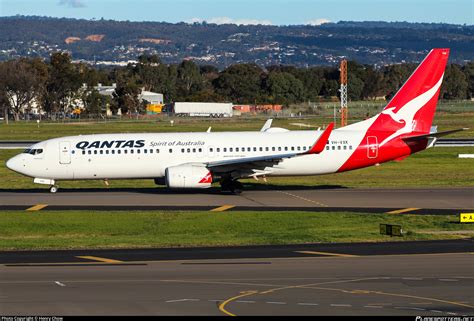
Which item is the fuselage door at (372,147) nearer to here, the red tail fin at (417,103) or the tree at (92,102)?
the red tail fin at (417,103)

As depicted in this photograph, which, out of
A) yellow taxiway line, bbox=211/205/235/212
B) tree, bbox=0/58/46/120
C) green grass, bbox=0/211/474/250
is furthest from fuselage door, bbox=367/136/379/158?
tree, bbox=0/58/46/120

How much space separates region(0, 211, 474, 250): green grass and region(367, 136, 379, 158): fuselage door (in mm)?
8647

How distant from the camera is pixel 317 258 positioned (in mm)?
31172

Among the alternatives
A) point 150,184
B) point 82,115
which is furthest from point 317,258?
point 82,115

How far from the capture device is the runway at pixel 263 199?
4394 cm

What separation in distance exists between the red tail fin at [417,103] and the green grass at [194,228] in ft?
32.5

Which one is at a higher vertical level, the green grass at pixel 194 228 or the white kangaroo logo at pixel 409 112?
the white kangaroo logo at pixel 409 112

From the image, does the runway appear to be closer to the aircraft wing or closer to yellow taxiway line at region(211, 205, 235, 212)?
yellow taxiway line at region(211, 205, 235, 212)

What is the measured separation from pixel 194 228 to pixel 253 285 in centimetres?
1268

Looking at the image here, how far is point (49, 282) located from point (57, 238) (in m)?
10.1

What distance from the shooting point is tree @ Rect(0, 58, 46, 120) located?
175 metres

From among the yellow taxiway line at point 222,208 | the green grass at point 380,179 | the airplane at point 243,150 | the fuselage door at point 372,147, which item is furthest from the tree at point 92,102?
the yellow taxiway line at point 222,208

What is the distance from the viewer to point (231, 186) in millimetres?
49656

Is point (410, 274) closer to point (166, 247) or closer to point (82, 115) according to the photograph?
point (166, 247)
